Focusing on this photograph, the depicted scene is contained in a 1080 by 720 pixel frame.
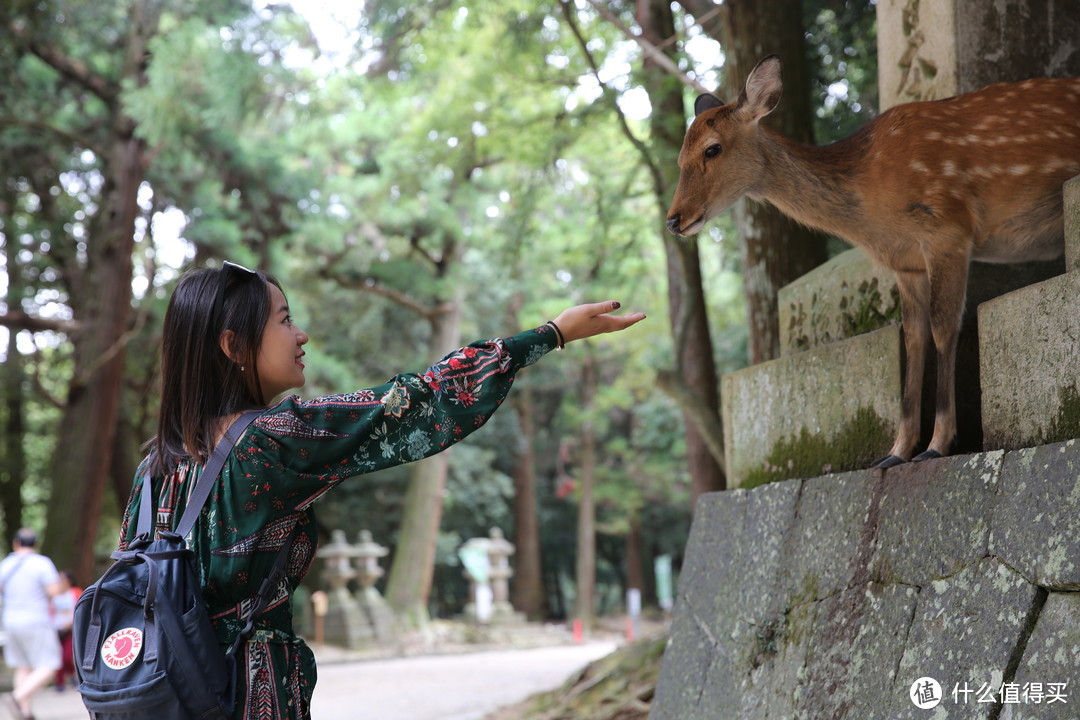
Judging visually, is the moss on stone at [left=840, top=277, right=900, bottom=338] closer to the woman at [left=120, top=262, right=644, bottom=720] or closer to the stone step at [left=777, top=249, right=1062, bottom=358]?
the stone step at [left=777, top=249, right=1062, bottom=358]

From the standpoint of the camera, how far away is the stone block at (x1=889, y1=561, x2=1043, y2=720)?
245 cm

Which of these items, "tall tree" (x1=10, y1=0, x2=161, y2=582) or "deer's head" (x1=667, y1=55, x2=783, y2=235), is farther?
"tall tree" (x1=10, y1=0, x2=161, y2=582)

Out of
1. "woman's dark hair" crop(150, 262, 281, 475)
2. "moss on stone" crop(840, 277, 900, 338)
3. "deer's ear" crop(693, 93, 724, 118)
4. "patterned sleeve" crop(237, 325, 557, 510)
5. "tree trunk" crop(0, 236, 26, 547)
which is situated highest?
"tree trunk" crop(0, 236, 26, 547)

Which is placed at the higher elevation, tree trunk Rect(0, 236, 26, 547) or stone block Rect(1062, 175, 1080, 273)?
tree trunk Rect(0, 236, 26, 547)

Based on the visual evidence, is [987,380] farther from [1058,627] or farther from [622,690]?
[622,690]

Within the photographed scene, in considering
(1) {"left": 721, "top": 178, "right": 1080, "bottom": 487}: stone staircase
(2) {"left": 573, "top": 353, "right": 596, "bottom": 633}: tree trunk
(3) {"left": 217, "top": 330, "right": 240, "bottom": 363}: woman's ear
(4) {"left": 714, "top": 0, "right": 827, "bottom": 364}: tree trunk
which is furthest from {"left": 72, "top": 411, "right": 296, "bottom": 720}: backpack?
(2) {"left": 573, "top": 353, "right": 596, "bottom": 633}: tree trunk

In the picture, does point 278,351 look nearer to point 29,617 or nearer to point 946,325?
point 946,325

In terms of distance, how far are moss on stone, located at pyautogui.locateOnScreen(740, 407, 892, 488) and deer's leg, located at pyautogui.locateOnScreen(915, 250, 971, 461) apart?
0.25 metres

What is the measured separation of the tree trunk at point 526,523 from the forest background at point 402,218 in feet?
0.26

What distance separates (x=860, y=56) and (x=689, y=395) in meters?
2.80

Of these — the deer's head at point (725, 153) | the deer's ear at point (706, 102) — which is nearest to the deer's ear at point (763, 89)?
the deer's head at point (725, 153)

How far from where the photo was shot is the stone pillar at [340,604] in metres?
19.1

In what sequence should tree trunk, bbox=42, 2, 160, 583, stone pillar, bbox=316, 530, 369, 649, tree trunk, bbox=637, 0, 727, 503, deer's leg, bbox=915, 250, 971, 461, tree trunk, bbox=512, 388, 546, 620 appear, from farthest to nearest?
tree trunk, bbox=512, 388, 546, 620, stone pillar, bbox=316, 530, 369, 649, tree trunk, bbox=42, 2, 160, 583, tree trunk, bbox=637, 0, 727, 503, deer's leg, bbox=915, 250, 971, 461

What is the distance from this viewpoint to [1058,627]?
233cm
